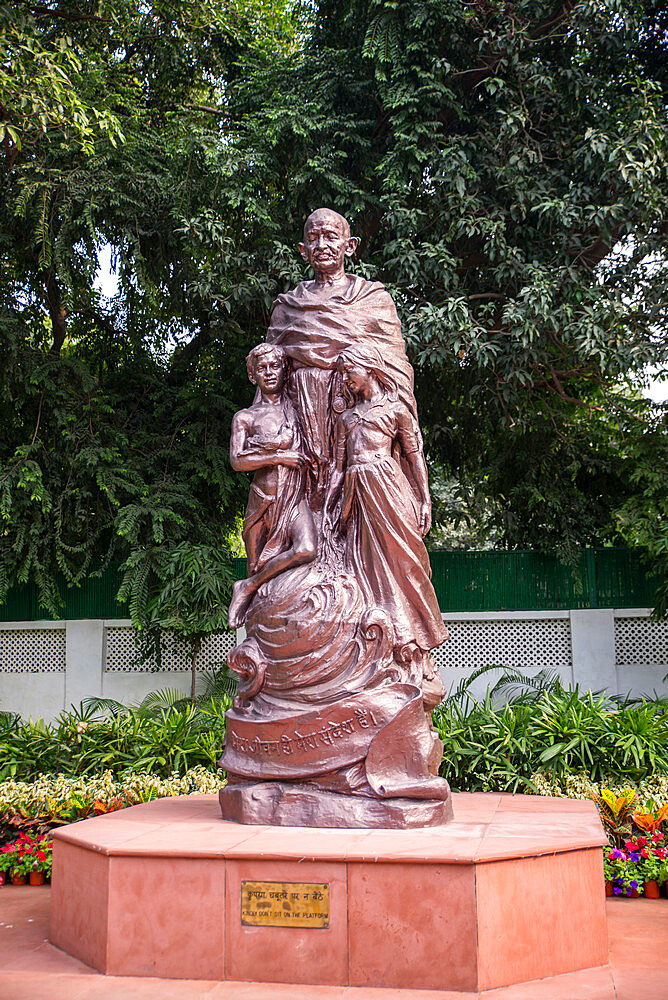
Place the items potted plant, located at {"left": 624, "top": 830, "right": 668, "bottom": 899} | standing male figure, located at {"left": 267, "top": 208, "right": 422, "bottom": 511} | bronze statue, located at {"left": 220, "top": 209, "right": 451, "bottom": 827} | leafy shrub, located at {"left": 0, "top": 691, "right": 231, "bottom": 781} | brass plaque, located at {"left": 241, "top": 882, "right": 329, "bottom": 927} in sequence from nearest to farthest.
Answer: brass plaque, located at {"left": 241, "top": 882, "right": 329, "bottom": 927} < bronze statue, located at {"left": 220, "top": 209, "right": 451, "bottom": 827} < standing male figure, located at {"left": 267, "top": 208, "right": 422, "bottom": 511} < potted plant, located at {"left": 624, "top": 830, "right": 668, "bottom": 899} < leafy shrub, located at {"left": 0, "top": 691, "right": 231, "bottom": 781}

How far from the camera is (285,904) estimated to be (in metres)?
3.86

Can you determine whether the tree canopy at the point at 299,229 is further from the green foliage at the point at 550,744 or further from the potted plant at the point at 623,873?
the potted plant at the point at 623,873

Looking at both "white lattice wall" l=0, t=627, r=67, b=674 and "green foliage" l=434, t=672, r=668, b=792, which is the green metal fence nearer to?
"white lattice wall" l=0, t=627, r=67, b=674

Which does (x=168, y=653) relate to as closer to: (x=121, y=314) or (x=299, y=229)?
(x=121, y=314)

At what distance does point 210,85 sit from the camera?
10859mm

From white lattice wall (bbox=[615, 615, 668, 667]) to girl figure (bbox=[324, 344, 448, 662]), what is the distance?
16.2ft

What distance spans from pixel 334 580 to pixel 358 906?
1.66 meters

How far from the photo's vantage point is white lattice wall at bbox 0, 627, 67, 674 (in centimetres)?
999

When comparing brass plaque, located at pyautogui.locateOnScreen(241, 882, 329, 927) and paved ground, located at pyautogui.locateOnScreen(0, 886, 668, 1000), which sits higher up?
brass plaque, located at pyautogui.locateOnScreen(241, 882, 329, 927)

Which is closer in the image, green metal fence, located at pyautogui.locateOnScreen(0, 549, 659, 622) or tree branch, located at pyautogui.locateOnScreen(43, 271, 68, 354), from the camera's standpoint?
green metal fence, located at pyautogui.locateOnScreen(0, 549, 659, 622)

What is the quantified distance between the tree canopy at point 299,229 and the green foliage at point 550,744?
255 centimetres

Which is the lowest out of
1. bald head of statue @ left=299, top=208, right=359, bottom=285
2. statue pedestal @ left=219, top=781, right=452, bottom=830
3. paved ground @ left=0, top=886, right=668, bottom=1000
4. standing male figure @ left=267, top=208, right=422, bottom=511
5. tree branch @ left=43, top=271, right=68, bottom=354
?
paved ground @ left=0, top=886, right=668, bottom=1000

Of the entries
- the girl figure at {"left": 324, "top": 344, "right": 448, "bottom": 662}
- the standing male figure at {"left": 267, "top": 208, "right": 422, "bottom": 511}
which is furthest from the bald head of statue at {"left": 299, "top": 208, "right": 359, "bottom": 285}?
the girl figure at {"left": 324, "top": 344, "right": 448, "bottom": 662}

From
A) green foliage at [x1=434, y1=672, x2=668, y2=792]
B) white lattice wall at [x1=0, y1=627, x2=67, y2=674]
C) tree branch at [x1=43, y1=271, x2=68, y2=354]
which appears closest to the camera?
green foliage at [x1=434, y1=672, x2=668, y2=792]
